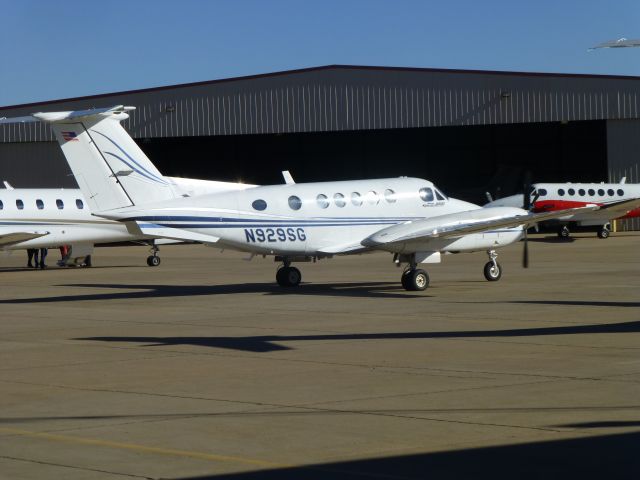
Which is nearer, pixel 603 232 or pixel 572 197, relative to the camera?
pixel 603 232

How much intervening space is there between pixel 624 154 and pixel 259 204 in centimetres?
3992

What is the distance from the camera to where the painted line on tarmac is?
8727 mm

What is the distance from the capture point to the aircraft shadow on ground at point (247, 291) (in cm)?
2540

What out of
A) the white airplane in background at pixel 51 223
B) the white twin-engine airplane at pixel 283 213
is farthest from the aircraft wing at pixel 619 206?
the white airplane in background at pixel 51 223

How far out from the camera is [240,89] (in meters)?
60.9

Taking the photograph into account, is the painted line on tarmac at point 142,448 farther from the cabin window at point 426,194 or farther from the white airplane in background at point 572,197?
the white airplane in background at point 572,197

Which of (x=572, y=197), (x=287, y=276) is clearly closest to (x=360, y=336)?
(x=287, y=276)

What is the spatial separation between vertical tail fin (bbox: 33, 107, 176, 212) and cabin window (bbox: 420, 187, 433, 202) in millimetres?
6436

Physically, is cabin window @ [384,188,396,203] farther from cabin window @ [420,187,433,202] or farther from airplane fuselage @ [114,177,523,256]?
cabin window @ [420,187,433,202]

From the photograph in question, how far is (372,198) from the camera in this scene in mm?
26391

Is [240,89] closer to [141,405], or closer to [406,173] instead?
[406,173]

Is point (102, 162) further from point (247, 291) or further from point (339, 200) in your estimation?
point (339, 200)

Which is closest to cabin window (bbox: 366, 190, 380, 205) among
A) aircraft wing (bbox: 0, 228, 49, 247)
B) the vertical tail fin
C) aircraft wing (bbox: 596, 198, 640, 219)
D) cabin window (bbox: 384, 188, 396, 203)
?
cabin window (bbox: 384, 188, 396, 203)

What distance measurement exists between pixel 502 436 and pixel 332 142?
6505 cm
